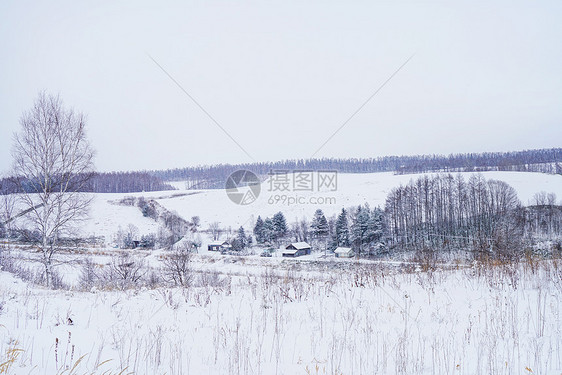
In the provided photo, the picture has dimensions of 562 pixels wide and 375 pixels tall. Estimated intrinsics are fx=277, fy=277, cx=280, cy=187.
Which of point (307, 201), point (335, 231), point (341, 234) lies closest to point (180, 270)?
point (341, 234)

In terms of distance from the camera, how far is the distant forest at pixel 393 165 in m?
96.5

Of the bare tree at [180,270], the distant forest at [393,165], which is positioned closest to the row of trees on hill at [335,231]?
the bare tree at [180,270]

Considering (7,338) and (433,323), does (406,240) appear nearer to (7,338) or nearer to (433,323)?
(433,323)

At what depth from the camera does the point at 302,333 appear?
12.4 feet

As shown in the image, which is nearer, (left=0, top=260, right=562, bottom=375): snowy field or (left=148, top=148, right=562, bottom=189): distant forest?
(left=0, top=260, right=562, bottom=375): snowy field

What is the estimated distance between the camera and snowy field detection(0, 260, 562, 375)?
2.78 m

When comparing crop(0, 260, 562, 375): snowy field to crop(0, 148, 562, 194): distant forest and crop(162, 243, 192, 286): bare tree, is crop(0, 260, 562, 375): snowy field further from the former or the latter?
crop(0, 148, 562, 194): distant forest

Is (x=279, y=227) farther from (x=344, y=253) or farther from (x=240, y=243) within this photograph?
(x=344, y=253)

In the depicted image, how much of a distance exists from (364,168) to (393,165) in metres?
13.4

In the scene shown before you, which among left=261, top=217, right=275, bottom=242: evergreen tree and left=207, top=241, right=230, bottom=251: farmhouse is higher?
left=261, top=217, right=275, bottom=242: evergreen tree

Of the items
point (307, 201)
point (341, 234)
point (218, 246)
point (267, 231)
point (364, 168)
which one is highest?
point (364, 168)

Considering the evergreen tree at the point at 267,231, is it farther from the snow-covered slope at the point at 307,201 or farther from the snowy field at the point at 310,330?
the snowy field at the point at 310,330

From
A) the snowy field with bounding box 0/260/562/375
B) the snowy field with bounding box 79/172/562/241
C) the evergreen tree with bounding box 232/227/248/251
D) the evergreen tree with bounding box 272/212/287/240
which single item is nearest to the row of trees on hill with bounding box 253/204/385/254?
the evergreen tree with bounding box 272/212/287/240

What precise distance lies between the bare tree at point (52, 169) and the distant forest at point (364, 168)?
199 ft
